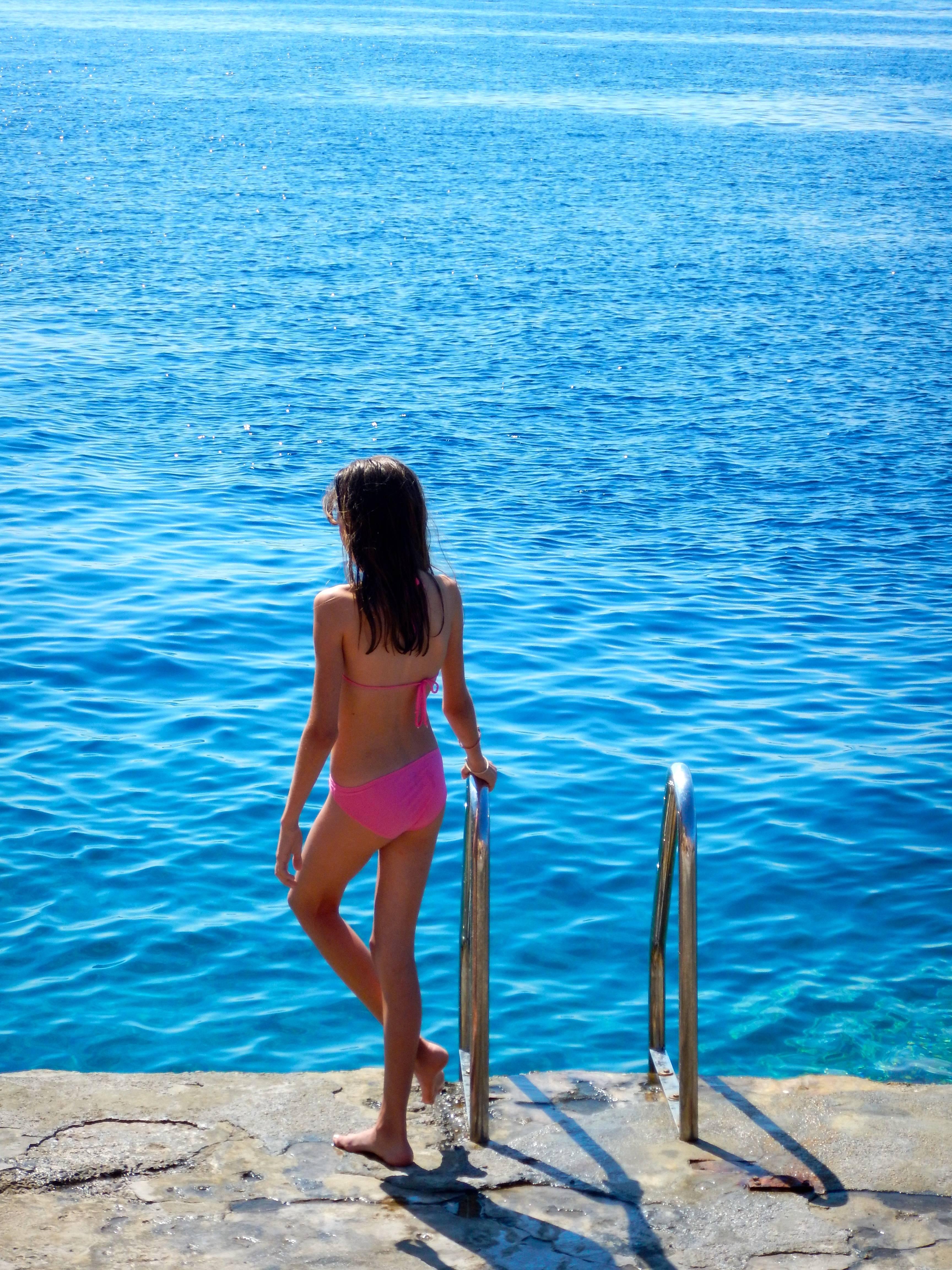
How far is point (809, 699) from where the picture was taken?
320 inches

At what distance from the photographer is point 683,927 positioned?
3.25 m

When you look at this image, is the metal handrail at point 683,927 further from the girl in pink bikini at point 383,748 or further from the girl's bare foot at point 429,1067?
the girl's bare foot at point 429,1067

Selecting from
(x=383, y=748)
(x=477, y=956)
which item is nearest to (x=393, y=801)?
(x=383, y=748)

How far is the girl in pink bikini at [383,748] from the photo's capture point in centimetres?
316

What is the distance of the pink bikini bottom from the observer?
10.7ft

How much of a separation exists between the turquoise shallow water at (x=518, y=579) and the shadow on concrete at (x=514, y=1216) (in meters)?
1.73

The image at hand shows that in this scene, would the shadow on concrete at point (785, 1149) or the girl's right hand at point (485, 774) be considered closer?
the shadow on concrete at point (785, 1149)

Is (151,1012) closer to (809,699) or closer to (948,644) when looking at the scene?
(809,699)

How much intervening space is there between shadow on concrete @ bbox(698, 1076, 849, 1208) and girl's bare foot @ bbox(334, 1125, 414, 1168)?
0.72 meters

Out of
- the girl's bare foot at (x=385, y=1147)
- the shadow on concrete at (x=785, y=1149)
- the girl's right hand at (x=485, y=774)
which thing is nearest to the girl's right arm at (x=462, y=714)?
the girl's right hand at (x=485, y=774)

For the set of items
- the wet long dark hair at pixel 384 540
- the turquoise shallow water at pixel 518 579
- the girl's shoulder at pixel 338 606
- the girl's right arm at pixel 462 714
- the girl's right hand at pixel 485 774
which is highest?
the wet long dark hair at pixel 384 540

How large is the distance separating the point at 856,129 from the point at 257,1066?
39889 mm

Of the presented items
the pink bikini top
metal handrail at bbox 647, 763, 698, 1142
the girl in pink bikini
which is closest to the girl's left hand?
the girl in pink bikini

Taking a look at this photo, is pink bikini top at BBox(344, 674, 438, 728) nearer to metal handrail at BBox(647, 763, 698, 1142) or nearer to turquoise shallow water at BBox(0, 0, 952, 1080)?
metal handrail at BBox(647, 763, 698, 1142)
